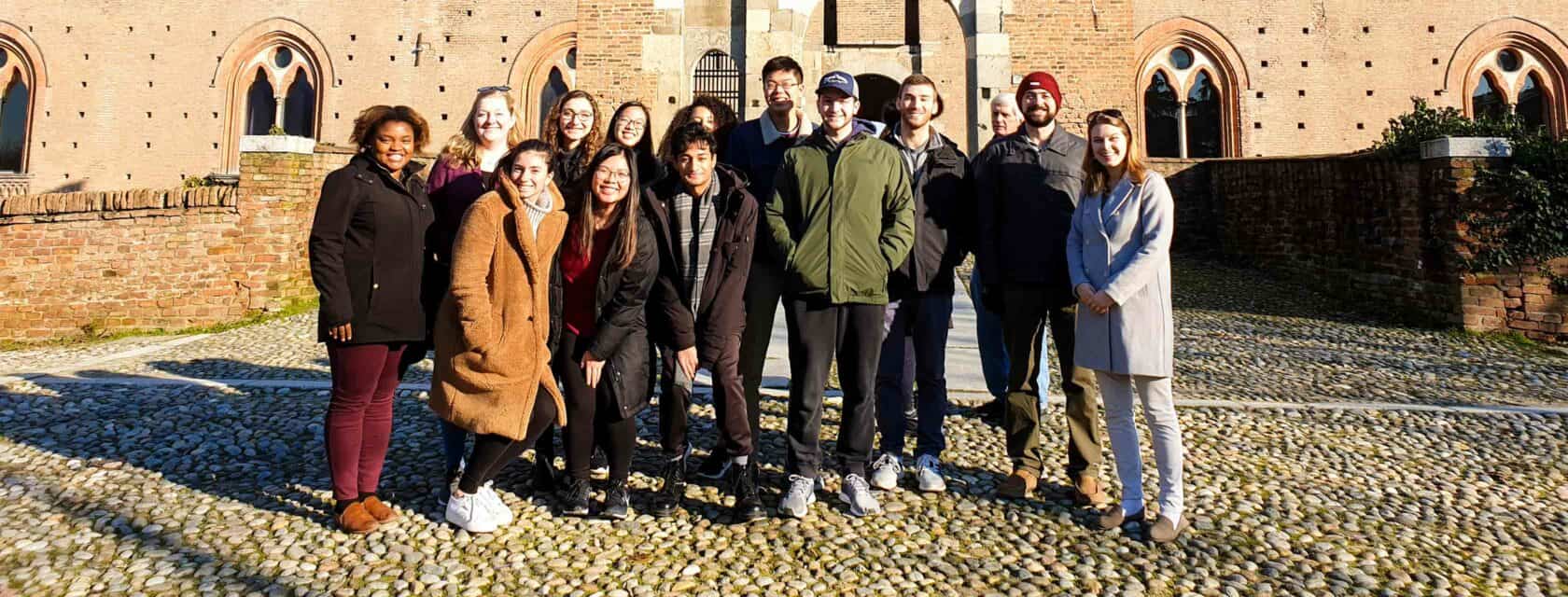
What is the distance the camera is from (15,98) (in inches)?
728

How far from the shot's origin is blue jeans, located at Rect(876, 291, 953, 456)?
3.20 metres

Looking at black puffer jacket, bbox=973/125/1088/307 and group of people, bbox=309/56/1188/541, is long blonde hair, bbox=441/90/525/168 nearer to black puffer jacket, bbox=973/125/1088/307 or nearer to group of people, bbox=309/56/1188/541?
group of people, bbox=309/56/1188/541

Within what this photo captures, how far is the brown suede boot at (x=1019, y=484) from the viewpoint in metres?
3.11

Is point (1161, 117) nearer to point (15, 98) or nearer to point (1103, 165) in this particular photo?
point (1103, 165)

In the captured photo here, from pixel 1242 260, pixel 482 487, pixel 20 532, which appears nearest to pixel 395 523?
pixel 482 487

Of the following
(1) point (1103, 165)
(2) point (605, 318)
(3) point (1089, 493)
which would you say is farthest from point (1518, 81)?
(2) point (605, 318)

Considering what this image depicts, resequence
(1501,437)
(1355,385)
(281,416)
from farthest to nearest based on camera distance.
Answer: (1355,385)
(281,416)
(1501,437)

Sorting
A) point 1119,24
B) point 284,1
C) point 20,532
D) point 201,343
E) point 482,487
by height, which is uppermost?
point 284,1

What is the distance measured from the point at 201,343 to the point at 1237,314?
11.0m

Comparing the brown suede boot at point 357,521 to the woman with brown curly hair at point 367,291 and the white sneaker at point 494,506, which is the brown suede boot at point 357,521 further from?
the white sneaker at point 494,506

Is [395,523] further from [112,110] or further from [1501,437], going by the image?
[112,110]

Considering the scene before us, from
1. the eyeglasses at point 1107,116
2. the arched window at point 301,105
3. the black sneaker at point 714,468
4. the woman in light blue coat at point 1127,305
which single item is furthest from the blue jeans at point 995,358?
the arched window at point 301,105

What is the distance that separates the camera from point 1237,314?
27.0 feet

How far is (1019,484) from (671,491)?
1467mm
